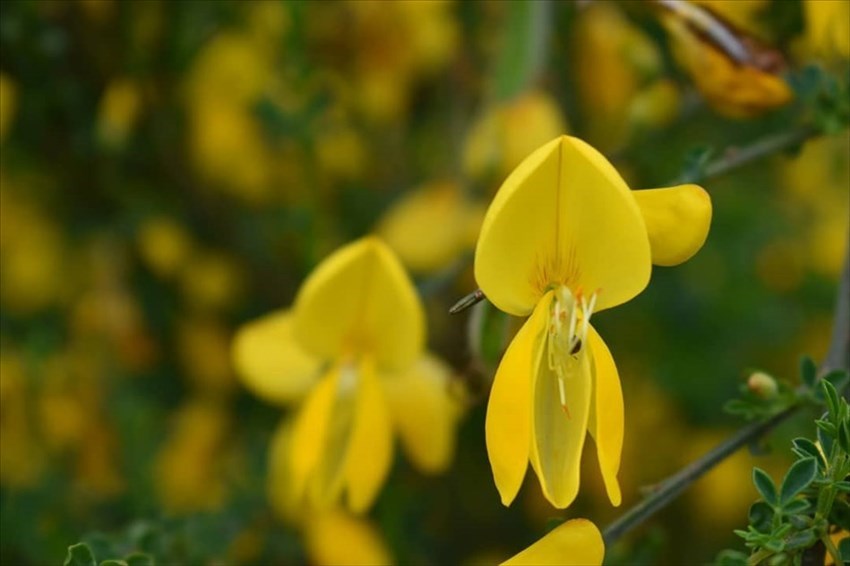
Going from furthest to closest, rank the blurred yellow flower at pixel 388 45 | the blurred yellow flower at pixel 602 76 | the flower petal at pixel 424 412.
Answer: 1. the blurred yellow flower at pixel 388 45
2. the blurred yellow flower at pixel 602 76
3. the flower petal at pixel 424 412

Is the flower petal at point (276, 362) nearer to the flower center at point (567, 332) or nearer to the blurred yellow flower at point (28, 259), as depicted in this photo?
the flower center at point (567, 332)

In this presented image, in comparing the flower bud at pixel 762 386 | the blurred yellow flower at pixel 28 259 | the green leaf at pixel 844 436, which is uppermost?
the blurred yellow flower at pixel 28 259

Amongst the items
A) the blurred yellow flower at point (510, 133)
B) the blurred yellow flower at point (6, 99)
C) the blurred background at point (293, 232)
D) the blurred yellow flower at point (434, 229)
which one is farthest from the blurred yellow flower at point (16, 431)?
the blurred yellow flower at point (510, 133)

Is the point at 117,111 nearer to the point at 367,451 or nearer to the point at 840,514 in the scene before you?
the point at 367,451

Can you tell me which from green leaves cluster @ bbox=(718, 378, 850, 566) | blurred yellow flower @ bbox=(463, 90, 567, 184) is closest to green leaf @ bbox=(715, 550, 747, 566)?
green leaves cluster @ bbox=(718, 378, 850, 566)

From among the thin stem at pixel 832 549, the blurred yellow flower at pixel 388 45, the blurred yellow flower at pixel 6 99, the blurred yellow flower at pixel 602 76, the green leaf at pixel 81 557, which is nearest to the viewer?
the thin stem at pixel 832 549

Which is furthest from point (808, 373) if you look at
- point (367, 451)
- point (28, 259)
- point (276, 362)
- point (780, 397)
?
point (28, 259)

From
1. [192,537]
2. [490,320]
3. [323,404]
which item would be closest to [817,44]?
[490,320]

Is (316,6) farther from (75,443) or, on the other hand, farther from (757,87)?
(757,87)
